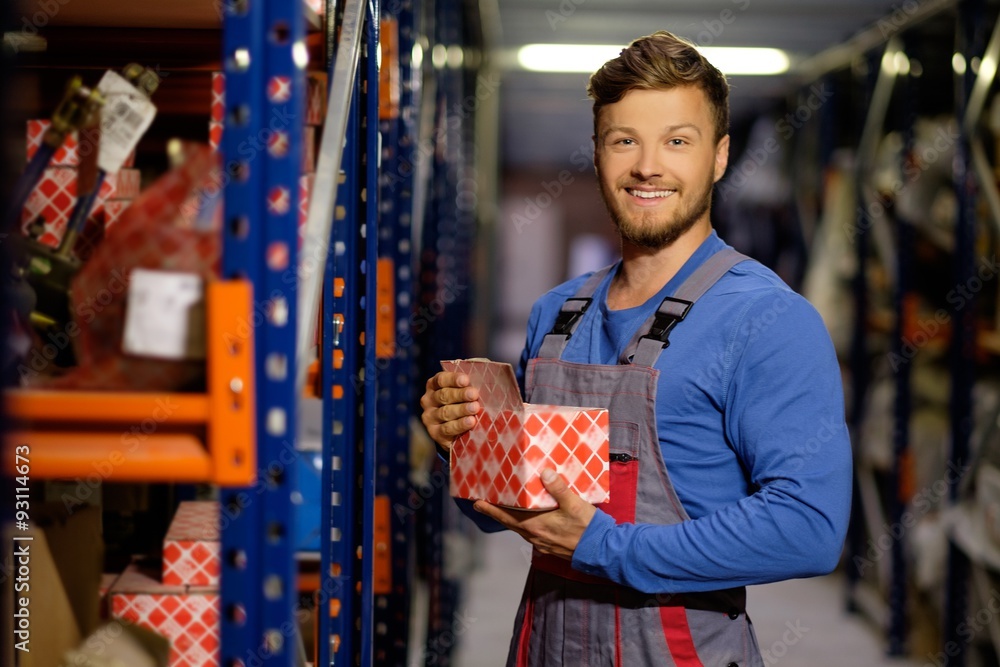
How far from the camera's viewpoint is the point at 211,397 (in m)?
1.04

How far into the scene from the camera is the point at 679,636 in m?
1.65

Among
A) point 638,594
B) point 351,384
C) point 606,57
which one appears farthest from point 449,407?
point 606,57

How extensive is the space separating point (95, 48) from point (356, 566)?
41.9 inches

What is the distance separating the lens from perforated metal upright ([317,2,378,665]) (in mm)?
1745

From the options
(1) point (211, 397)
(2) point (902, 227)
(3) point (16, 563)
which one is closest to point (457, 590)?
(2) point (902, 227)

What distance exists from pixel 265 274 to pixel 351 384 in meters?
0.74

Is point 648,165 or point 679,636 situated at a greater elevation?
point 648,165

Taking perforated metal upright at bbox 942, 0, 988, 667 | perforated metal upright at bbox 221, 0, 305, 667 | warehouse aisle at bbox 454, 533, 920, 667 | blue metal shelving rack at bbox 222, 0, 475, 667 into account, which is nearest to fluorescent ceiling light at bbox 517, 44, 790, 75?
perforated metal upright at bbox 942, 0, 988, 667

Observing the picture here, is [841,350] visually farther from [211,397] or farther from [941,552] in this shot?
[211,397]

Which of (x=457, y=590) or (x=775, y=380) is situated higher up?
(x=775, y=380)

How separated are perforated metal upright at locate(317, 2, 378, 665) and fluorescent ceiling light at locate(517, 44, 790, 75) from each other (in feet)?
15.1

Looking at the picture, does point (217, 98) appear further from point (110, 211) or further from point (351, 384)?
point (351, 384)

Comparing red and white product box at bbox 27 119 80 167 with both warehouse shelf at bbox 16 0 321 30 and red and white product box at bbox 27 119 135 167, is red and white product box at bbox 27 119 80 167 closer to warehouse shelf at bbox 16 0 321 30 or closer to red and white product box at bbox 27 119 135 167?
red and white product box at bbox 27 119 135 167

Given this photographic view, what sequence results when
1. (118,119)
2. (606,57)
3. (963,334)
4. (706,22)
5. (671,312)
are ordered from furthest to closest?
1. (606,57)
2. (706,22)
3. (963,334)
4. (671,312)
5. (118,119)
